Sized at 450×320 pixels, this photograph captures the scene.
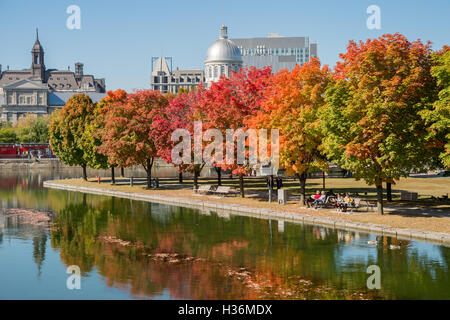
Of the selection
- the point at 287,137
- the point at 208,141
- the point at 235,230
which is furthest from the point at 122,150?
the point at 235,230

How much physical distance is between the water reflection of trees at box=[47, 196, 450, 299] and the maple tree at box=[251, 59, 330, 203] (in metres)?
6.63

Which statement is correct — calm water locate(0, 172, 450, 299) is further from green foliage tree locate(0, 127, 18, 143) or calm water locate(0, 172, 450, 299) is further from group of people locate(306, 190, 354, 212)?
green foliage tree locate(0, 127, 18, 143)

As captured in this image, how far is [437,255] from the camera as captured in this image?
25438 millimetres

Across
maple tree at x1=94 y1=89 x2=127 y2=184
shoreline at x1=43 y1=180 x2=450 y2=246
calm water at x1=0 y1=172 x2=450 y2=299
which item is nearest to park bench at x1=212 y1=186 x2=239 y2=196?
shoreline at x1=43 y1=180 x2=450 y2=246

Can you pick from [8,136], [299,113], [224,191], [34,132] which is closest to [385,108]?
[299,113]

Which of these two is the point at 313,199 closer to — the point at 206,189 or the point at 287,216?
the point at 287,216

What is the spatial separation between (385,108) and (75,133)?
1706 inches

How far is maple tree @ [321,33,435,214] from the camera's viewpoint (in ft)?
110

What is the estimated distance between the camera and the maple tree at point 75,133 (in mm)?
65231

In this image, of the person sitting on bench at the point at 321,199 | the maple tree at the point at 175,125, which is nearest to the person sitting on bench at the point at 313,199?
the person sitting on bench at the point at 321,199

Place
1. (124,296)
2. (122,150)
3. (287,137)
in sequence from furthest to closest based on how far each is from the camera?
(122,150) < (287,137) < (124,296)
